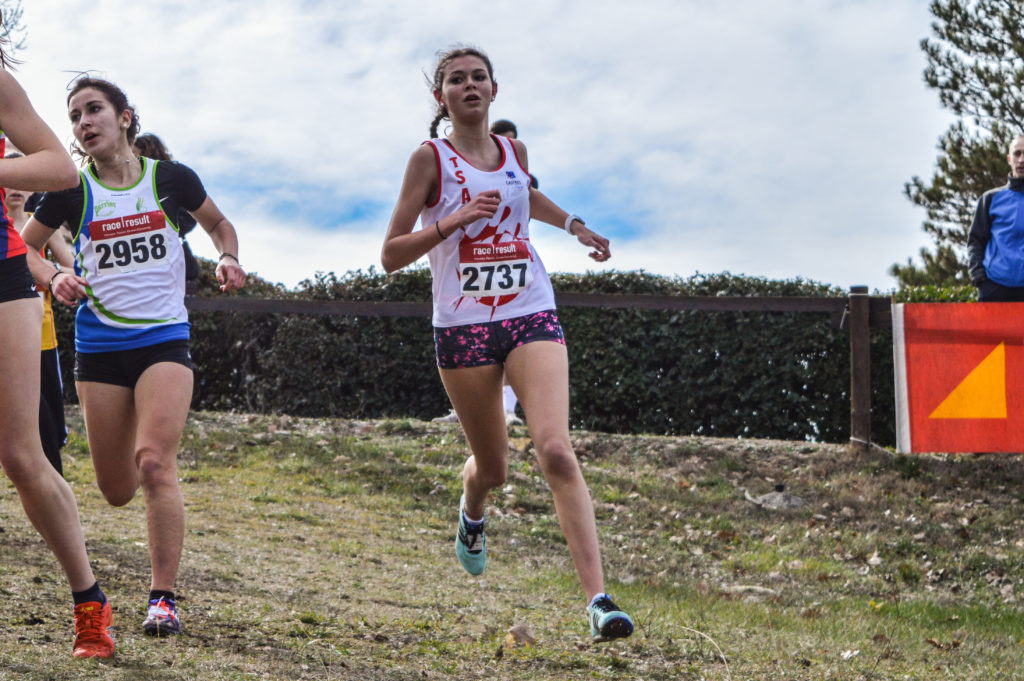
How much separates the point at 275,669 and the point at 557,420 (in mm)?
1387

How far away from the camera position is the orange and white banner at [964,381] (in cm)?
911

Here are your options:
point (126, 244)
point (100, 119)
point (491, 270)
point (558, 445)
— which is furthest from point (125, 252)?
point (558, 445)

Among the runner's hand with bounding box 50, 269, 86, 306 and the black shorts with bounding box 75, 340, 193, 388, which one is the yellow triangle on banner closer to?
the black shorts with bounding box 75, 340, 193, 388

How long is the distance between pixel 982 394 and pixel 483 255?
6690 millimetres

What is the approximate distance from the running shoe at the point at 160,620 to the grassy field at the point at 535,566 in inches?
3.2

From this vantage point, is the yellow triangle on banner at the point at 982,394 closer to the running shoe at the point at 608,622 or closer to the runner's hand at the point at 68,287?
the running shoe at the point at 608,622

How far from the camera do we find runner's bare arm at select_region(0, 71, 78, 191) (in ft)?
10.3

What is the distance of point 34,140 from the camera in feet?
10.5

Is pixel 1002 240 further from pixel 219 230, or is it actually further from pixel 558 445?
pixel 219 230

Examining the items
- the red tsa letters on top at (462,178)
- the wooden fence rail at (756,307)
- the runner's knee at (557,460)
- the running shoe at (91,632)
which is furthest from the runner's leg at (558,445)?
the wooden fence rail at (756,307)

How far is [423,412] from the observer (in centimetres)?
1262

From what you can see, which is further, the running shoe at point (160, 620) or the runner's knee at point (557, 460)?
the running shoe at point (160, 620)

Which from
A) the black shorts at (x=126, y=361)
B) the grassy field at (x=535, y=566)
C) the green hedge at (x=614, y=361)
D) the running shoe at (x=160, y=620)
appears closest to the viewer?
the running shoe at (x=160, y=620)

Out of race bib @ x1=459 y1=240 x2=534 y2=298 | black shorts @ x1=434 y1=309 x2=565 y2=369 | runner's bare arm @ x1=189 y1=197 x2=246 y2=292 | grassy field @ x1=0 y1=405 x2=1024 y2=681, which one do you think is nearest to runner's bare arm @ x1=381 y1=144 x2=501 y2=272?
race bib @ x1=459 y1=240 x2=534 y2=298
